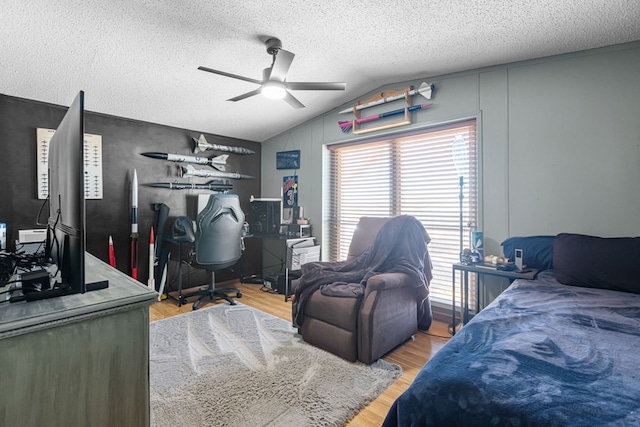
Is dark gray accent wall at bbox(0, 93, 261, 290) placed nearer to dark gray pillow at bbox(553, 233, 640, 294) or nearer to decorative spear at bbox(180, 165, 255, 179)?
decorative spear at bbox(180, 165, 255, 179)

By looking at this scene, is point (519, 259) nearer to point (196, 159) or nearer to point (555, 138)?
point (555, 138)

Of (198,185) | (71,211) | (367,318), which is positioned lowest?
(367,318)

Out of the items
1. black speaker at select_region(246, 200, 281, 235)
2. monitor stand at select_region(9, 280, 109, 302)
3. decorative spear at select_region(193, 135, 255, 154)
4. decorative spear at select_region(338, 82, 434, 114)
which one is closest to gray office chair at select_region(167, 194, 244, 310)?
black speaker at select_region(246, 200, 281, 235)

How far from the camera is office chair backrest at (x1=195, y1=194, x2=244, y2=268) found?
312cm

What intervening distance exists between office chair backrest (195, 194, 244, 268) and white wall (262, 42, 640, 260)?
2312 millimetres

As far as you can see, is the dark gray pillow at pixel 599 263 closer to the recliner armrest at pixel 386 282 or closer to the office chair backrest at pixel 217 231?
the recliner armrest at pixel 386 282

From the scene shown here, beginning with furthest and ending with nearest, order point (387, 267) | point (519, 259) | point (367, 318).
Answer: point (387, 267), point (519, 259), point (367, 318)

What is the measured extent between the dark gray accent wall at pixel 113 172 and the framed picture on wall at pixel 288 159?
547 mm

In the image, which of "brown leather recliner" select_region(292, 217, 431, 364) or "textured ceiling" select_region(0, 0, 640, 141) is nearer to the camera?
"textured ceiling" select_region(0, 0, 640, 141)

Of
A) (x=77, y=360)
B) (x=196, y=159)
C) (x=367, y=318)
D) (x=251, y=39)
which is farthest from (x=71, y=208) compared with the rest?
(x=196, y=159)

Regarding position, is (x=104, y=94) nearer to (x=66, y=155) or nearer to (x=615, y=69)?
(x=66, y=155)

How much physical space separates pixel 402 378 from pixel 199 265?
225 cm

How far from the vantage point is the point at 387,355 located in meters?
2.36

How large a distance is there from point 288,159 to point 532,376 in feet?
13.1
